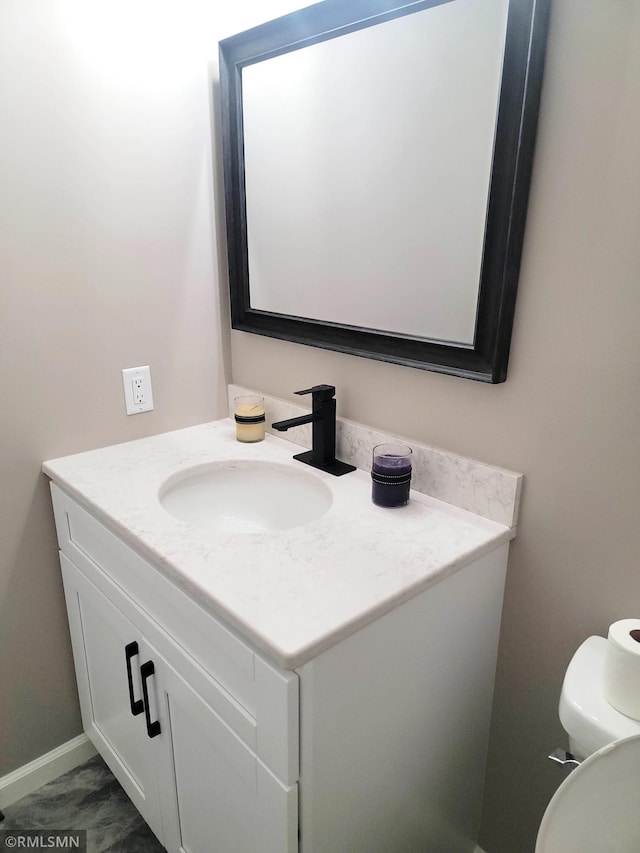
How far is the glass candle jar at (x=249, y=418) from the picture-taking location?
146cm

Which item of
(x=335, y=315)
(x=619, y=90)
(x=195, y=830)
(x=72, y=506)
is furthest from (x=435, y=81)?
(x=195, y=830)

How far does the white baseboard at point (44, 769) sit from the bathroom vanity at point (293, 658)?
1.07ft

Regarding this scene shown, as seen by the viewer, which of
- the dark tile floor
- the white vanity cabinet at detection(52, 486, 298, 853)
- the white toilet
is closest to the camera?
the white toilet

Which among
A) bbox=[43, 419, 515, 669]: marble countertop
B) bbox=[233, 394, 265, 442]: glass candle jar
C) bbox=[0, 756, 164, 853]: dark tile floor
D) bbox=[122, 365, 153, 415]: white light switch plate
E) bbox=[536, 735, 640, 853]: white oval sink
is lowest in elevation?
bbox=[0, 756, 164, 853]: dark tile floor

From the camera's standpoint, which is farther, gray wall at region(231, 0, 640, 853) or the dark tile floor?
the dark tile floor

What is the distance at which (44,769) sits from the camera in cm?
152

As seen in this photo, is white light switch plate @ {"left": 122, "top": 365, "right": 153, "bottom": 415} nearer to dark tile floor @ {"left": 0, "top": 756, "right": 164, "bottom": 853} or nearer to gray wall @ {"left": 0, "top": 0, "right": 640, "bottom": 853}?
gray wall @ {"left": 0, "top": 0, "right": 640, "bottom": 853}

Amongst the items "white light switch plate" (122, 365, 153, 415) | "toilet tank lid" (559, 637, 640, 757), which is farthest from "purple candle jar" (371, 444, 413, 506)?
"white light switch plate" (122, 365, 153, 415)

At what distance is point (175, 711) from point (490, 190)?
1092mm

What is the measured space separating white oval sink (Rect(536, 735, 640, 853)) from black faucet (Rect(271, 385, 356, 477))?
70 centimetres

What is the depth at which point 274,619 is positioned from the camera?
2.62 feet

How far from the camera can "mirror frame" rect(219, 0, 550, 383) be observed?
2.88 ft

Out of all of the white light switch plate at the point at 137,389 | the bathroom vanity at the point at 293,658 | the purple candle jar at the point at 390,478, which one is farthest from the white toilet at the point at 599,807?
the white light switch plate at the point at 137,389

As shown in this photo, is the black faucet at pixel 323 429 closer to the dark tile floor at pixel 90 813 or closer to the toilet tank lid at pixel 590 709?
the toilet tank lid at pixel 590 709
